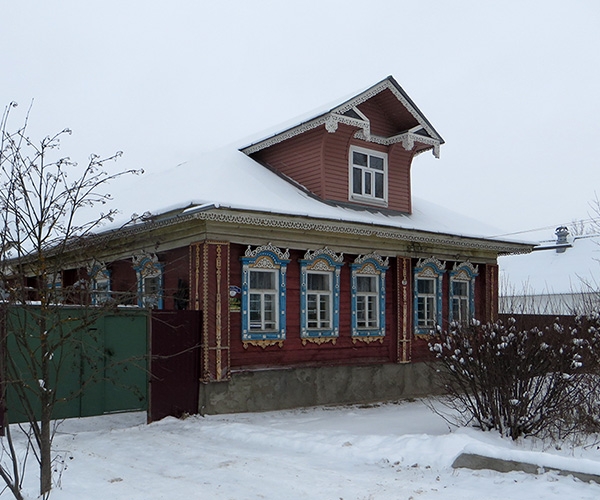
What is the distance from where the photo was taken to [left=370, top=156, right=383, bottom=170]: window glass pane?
15.6 metres

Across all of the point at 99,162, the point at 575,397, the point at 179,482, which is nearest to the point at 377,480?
the point at 179,482

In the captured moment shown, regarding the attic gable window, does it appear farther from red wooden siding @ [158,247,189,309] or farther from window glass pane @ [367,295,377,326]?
red wooden siding @ [158,247,189,309]

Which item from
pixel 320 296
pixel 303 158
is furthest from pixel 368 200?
pixel 320 296

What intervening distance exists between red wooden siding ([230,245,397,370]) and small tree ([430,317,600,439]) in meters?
4.38

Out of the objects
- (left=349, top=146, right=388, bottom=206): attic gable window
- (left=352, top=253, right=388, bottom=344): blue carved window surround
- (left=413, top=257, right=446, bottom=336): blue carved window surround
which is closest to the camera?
(left=352, top=253, right=388, bottom=344): blue carved window surround

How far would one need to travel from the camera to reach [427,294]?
15.9 m

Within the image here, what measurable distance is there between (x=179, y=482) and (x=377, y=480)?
213 cm

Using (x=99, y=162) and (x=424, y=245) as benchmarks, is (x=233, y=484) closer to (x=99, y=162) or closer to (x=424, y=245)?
(x=99, y=162)

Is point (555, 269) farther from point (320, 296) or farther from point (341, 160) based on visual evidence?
point (320, 296)

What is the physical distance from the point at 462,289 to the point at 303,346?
5.55 metres

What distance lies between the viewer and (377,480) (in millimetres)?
7184

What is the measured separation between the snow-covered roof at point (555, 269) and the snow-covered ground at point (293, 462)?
979 inches

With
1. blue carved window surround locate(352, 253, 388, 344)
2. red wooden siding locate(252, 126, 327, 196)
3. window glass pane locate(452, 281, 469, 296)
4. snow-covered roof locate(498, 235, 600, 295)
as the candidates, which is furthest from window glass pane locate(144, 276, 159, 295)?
snow-covered roof locate(498, 235, 600, 295)

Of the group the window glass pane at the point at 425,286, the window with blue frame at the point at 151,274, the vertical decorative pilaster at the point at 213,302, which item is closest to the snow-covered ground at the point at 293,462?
the vertical decorative pilaster at the point at 213,302
